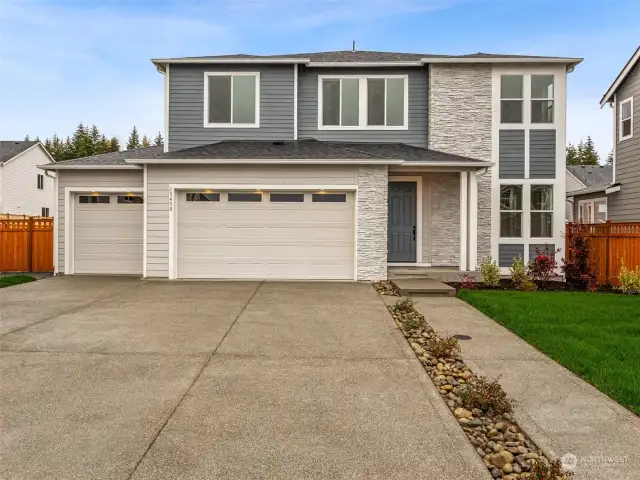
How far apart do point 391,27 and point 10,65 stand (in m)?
15.5

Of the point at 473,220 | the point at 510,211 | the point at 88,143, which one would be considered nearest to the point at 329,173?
the point at 473,220

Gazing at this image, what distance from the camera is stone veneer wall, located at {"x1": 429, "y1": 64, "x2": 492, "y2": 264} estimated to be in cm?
1247

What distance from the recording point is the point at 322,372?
439 cm

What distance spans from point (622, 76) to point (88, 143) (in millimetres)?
54910

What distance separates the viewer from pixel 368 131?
506 inches

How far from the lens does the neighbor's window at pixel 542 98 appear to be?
12.3 m

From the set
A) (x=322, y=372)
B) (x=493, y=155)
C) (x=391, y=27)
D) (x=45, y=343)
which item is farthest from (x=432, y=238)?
(x=391, y=27)

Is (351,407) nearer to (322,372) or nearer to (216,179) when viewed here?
(322,372)

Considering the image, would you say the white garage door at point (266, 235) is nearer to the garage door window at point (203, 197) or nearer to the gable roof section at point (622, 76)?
the garage door window at point (203, 197)

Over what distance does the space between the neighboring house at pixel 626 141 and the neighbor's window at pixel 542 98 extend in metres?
3.68

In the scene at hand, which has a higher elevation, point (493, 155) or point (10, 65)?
point (10, 65)

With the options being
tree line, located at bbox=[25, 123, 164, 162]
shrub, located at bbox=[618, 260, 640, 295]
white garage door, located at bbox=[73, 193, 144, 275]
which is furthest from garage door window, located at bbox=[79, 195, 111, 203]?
tree line, located at bbox=[25, 123, 164, 162]

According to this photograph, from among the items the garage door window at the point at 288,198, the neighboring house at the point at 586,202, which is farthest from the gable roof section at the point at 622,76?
the garage door window at the point at 288,198

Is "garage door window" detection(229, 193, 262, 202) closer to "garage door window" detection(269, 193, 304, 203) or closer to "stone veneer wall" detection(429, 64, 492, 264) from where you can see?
"garage door window" detection(269, 193, 304, 203)
